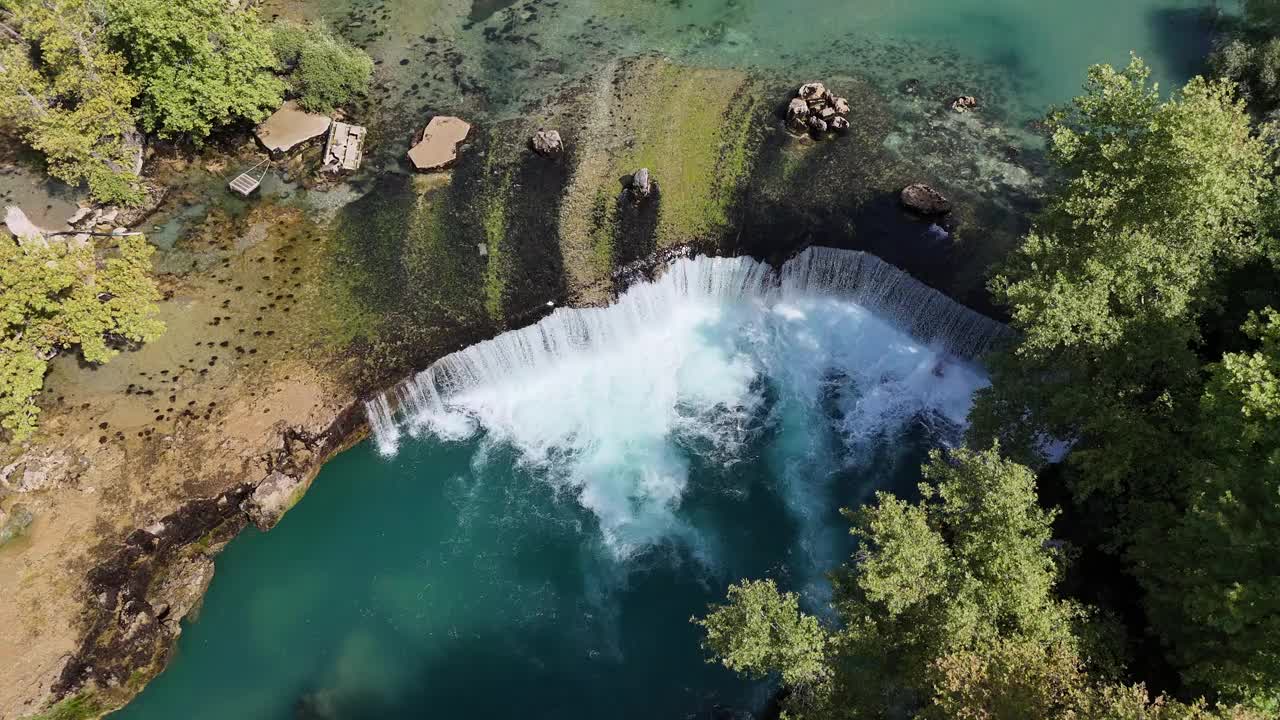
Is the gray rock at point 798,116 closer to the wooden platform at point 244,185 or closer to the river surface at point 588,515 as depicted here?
the river surface at point 588,515

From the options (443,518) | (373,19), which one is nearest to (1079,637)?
(443,518)

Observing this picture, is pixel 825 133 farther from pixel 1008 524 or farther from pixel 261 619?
pixel 261 619

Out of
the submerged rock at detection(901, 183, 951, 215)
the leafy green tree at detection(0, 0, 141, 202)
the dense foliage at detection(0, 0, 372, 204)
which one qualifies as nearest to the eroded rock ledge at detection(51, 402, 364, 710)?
the leafy green tree at detection(0, 0, 141, 202)

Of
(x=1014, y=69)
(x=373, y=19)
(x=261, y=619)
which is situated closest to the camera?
(x=261, y=619)

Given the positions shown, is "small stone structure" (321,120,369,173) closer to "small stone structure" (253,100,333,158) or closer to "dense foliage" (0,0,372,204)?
"small stone structure" (253,100,333,158)

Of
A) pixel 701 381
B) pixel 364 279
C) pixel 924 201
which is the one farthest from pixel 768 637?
pixel 364 279
